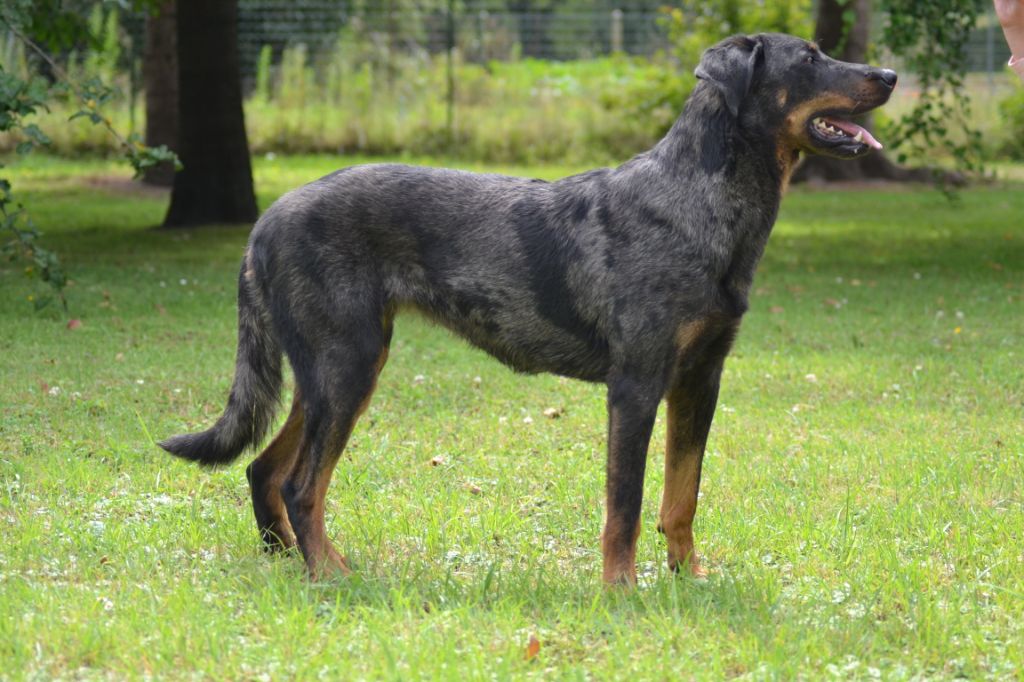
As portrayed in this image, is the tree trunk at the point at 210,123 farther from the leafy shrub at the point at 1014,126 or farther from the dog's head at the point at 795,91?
the leafy shrub at the point at 1014,126

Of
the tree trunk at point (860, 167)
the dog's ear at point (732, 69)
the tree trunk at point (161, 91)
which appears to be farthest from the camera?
the tree trunk at point (860, 167)

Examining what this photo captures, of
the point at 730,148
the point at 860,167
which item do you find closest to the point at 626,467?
the point at 730,148

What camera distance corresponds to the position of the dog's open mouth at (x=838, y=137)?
4801mm

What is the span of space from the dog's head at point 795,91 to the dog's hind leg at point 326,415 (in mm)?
1654

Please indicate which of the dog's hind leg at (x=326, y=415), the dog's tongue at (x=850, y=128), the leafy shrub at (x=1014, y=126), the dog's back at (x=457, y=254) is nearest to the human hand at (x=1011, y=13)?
the dog's tongue at (x=850, y=128)

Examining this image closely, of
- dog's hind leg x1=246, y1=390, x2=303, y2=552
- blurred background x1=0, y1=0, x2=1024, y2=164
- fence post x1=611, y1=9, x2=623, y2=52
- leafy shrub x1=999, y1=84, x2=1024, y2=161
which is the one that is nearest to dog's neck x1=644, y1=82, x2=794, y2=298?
dog's hind leg x1=246, y1=390, x2=303, y2=552

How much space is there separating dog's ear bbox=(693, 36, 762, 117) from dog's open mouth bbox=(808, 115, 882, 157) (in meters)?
0.30

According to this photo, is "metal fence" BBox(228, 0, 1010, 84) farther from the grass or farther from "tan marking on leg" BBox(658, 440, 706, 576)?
"tan marking on leg" BBox(658, 440, 706, 576)

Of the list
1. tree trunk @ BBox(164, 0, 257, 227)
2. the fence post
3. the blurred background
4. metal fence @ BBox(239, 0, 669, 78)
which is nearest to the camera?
tree trunk @ BBox(164, 0, 257, 227)

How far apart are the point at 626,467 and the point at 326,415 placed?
1174 mm

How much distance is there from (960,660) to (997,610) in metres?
0.52

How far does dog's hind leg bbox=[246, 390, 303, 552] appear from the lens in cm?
536

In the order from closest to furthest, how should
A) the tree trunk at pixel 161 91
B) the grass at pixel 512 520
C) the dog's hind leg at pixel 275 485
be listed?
the grass at pixel 512 520
the dog's hind leg at pixel 275 485
the tree trunk at pixel 161 91

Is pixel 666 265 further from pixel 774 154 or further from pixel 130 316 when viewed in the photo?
pixel 130 316
